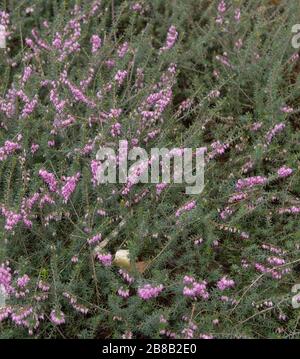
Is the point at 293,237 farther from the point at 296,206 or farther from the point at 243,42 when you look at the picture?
the point at 243,42

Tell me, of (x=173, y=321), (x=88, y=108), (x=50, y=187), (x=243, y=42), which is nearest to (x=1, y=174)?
(x=50, y=187)

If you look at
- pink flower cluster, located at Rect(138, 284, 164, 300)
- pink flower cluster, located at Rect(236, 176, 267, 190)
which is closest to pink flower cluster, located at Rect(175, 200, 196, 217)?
pink flower cluster, located at Rect(236, 176, 267, 190)

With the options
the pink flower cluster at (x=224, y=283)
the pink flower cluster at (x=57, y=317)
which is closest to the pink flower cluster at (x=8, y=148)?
the pink flower cluster at (x=57, y=317)

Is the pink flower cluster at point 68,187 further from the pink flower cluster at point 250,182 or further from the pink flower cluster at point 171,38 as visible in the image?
the pink flower cluster at point 171,38

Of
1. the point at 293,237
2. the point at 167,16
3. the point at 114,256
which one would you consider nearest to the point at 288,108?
the point at 293,237

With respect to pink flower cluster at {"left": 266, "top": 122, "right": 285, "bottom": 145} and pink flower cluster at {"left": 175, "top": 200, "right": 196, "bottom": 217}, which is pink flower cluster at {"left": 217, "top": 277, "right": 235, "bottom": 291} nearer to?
pink flower cluster at {"left": 175, "top": 200, "right": 196, "bottom": 217}

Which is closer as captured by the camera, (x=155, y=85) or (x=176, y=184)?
(x=176, y=184)

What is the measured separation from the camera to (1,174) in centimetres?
408

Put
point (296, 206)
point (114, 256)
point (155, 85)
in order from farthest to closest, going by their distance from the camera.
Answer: point (155, 85)
point (296, 206)
point (114, 256)

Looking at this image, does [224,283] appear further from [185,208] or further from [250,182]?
[250,182]
